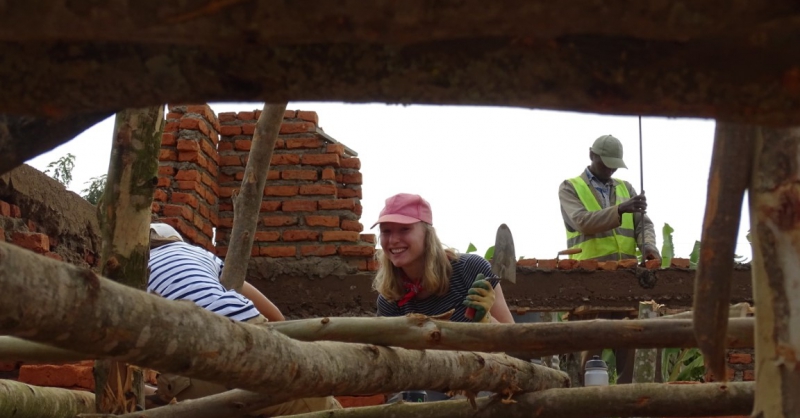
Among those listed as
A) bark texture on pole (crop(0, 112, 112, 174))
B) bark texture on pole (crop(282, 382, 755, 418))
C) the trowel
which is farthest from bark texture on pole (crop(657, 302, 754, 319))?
bark texture on pole (crop(0, 112, 112, 174))

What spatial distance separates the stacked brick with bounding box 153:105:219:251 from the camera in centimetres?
670

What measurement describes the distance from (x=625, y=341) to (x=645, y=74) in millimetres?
1850

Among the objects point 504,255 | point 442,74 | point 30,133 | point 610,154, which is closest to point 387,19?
point 442,74

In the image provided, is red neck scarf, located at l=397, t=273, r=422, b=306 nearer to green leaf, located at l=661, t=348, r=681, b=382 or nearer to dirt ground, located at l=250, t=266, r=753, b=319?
dirt ground, located at l=250, t=266, r=753, b=319

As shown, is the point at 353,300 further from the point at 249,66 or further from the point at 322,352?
the point at 249,66

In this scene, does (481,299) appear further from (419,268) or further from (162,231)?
(162,231)

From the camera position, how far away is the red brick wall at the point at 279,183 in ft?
22.8

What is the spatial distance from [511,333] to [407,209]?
174 centimetres

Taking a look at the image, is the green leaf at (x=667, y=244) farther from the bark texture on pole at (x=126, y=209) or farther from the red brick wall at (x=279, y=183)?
the bark texture on pole at (x=126, y=209)

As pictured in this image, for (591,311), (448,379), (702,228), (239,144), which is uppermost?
(239,144)

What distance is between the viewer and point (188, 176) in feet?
22.6

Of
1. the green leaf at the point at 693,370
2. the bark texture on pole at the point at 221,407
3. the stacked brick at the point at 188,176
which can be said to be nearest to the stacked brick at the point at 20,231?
the stacked brick at the point at 188,176

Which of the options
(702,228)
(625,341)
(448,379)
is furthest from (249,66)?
(448,379)

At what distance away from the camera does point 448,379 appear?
3.20 metres
